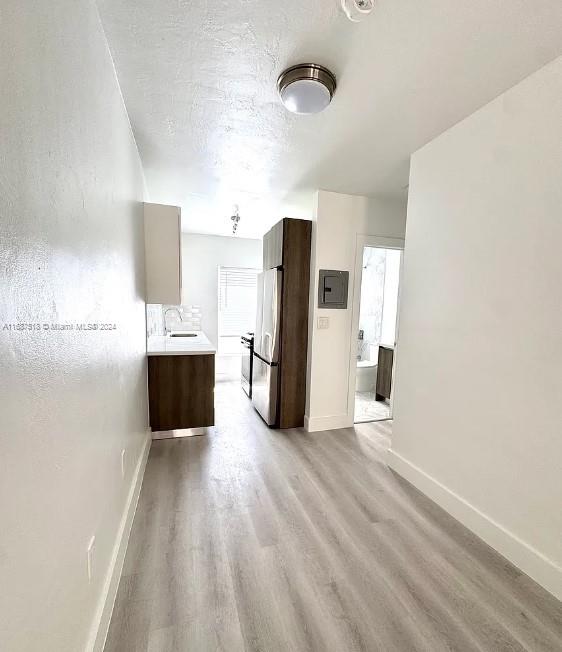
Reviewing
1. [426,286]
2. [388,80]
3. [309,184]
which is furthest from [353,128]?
[426,286]

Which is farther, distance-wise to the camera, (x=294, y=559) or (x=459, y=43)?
(x=294, y=559)

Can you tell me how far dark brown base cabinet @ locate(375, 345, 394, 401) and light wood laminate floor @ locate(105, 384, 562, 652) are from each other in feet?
6.03

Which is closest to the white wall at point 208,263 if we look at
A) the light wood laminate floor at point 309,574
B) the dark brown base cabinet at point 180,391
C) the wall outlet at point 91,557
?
the dark brown base cabinet at point 180,391

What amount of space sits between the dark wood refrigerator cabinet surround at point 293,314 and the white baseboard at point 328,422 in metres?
0.14

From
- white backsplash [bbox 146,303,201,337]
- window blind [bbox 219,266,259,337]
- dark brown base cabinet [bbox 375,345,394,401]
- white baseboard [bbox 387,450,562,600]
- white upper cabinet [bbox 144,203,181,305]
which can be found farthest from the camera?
window blind [bbox 219,266,259,337]

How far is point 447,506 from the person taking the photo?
1.99 metres

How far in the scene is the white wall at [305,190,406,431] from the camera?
3.08 meters

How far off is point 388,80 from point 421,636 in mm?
2557

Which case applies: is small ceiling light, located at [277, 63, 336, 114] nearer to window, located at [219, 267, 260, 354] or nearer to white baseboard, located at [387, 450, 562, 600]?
white baseboard, located at [387, 450, 562, 600]

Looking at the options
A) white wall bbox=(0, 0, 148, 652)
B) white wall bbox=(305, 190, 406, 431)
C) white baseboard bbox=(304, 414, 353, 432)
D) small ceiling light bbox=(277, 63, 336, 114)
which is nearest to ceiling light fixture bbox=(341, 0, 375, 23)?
small ceiling light bbox=(277, 63, 336, 114)

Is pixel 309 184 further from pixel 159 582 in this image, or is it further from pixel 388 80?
pixel 159 582

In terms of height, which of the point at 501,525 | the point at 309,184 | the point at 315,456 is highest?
the point at 309,184

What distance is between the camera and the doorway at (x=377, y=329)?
13.7 feet

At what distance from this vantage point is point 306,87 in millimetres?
1518
